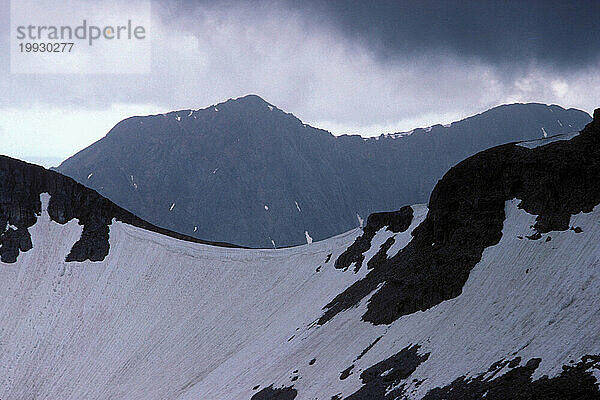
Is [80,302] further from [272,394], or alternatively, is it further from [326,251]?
[272,394]

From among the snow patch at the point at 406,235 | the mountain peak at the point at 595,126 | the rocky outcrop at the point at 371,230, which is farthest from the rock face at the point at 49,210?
the mountain peak at the point at 595,126

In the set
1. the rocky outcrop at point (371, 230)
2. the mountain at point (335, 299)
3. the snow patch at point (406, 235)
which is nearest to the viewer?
the mountain at point (335, 299)

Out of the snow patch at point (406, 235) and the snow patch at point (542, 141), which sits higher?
the snow patch at point (542, 141)

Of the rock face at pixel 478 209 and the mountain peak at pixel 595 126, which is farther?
the mountain peak at pixel 595 126

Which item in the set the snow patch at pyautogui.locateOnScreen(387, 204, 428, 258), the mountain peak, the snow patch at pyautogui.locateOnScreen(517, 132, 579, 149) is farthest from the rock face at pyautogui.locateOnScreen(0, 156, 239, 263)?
the mountain peak

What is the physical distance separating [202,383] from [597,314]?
3778 cm

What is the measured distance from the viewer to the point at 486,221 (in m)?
40.7

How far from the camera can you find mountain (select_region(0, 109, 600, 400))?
29188 mm

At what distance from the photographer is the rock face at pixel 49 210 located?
8050 centimetres

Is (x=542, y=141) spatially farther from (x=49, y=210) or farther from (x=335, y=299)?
(x=49, y=210)

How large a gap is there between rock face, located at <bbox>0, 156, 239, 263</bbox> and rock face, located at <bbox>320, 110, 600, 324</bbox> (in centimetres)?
5312

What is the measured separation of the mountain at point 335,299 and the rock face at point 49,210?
0.30 metres

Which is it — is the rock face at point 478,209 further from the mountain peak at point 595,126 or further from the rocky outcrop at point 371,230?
the rocky outcrop at point 371,230

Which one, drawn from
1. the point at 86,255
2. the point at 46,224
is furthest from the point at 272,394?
the point at 46,224
